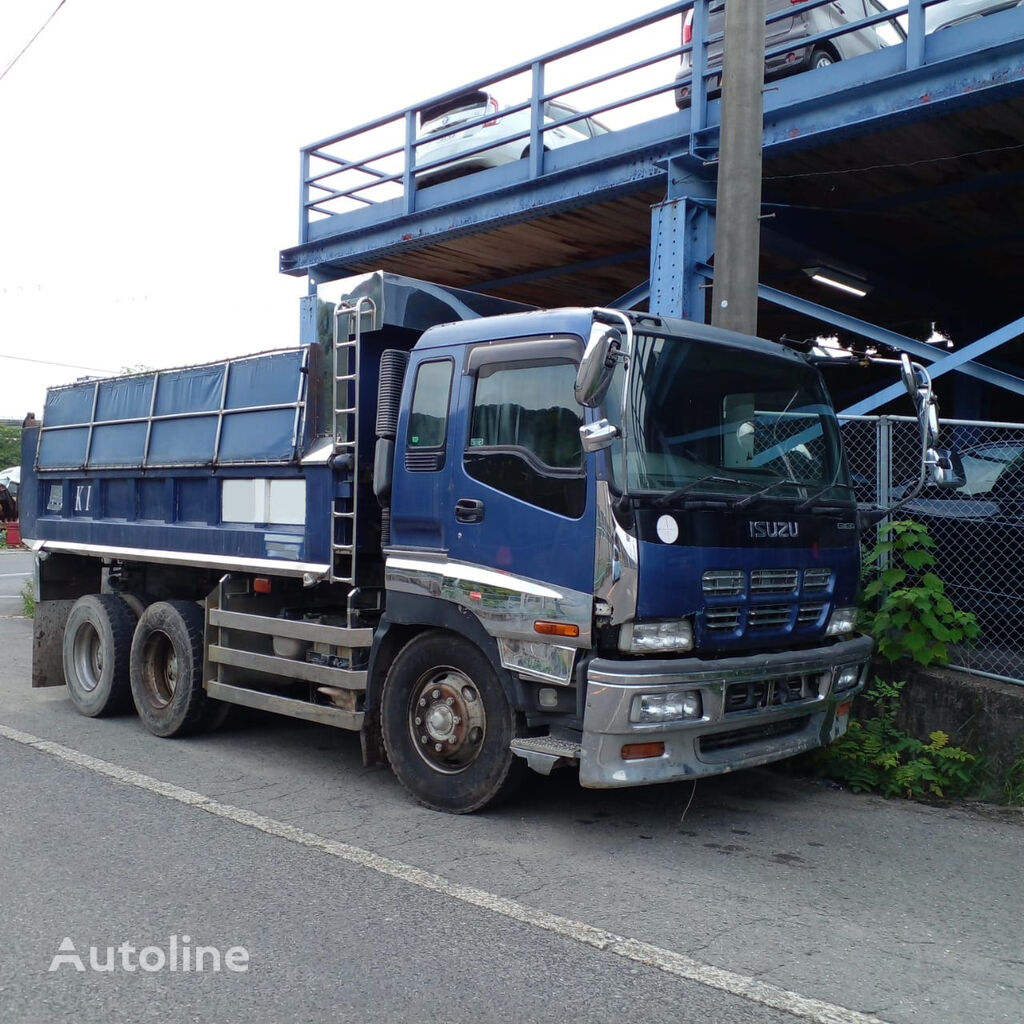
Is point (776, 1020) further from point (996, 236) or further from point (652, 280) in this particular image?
point (996, 236)

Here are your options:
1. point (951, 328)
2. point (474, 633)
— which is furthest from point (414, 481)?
point (951, 328)

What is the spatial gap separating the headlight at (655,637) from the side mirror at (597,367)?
41.5 inches

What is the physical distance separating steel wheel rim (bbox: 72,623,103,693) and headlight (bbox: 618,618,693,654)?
5.28 metres

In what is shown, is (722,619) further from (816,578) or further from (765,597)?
(816,578)

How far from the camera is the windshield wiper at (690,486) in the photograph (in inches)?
197

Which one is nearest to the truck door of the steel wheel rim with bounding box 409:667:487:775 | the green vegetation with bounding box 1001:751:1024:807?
the steel wheel rim with bounding box 409:667:487:775

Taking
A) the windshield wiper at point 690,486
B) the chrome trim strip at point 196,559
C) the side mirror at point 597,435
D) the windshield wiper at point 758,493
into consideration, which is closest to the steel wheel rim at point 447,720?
the chrome trim strip at point 196,559

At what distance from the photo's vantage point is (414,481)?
5949 mm

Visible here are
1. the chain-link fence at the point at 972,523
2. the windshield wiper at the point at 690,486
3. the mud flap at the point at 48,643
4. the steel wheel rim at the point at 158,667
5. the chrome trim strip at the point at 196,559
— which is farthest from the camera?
the mud flap at the point at 48,643

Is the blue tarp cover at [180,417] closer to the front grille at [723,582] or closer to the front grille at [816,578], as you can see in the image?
the front grille at [723,582]

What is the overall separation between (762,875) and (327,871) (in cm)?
197

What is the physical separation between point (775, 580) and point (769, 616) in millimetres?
185

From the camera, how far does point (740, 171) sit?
6.98 meters

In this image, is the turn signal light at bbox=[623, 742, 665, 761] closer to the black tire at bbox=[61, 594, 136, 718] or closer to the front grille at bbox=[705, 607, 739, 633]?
the front grille at bbox=[705, 607, 739, 633]
